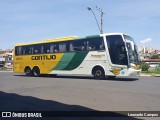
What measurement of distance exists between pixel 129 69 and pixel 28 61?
1055cm

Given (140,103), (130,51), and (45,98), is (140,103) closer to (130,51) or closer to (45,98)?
(45,98)

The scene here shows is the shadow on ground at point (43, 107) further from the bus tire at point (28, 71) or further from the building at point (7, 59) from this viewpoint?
the building at point (7, 59)

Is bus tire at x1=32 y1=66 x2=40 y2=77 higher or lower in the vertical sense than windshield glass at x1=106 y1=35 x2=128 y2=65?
lower

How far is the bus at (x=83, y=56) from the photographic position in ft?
64.1

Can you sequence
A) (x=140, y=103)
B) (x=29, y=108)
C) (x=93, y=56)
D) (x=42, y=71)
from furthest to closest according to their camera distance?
(x=42, y=71) → (x=93, y=56) → (x=140, y=103) → (x=29, y=108)

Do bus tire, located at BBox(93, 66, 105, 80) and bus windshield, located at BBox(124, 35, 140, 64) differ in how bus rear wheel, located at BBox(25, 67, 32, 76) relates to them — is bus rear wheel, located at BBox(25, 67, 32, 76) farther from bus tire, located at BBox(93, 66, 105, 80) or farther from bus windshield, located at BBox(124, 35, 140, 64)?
bus windshield, located at BBox(124, 35, 140, 64)

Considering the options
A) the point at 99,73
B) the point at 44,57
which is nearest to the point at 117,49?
the point at 99,73

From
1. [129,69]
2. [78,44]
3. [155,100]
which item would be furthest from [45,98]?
[78,44]

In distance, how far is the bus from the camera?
19.5 meters

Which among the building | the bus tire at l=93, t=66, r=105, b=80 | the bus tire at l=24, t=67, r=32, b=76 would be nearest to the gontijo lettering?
the bus tire at l=24, t=67, r=32, b=76

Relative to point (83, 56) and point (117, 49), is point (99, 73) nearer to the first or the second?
point (83, 56)

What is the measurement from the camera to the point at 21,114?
314 inches

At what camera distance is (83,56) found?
21578 mm

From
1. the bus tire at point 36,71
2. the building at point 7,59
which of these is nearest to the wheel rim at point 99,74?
the bus tire at point 36,71
